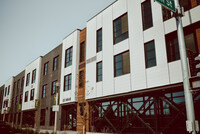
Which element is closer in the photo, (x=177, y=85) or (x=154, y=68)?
(x=177, y=85)

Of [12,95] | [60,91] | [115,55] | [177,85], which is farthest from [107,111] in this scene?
[12,95]

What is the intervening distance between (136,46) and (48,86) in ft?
64.9

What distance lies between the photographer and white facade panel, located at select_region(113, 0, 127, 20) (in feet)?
60.4

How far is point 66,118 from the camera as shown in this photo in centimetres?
2523

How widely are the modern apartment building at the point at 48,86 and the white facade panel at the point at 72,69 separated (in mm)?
1802

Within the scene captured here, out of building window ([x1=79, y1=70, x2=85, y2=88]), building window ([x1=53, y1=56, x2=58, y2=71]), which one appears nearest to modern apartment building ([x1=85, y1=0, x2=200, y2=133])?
building window ([x1=79, y1=70, x2=85, y2=88])

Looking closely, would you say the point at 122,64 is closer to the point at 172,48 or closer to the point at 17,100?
the point at 172,48

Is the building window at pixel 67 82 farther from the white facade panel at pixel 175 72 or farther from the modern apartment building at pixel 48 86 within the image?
the white facade panel at pixel 175 72

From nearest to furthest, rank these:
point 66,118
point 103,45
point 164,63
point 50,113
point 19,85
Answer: point 164,63 < point 103,45 < point 66,118 < point 50,113 < point 19,85

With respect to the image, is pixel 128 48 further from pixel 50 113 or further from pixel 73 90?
pixel 50 113

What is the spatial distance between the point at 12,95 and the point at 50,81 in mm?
28199

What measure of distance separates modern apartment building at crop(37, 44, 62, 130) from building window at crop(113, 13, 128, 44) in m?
12.5

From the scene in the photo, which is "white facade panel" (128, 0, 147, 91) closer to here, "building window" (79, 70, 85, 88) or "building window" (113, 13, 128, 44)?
"building window" (113, 13, 128, 44)

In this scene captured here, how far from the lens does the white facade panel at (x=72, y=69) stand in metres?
23.2
